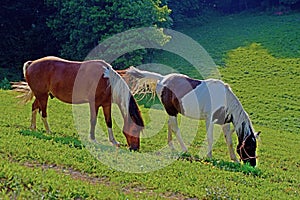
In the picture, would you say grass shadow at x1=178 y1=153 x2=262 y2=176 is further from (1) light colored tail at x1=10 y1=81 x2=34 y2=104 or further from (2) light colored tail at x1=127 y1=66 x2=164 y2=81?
(1) light colored tail at x1=10 y1=81 x2=34 y2=104

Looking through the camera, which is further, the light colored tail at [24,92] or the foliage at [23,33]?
the foliage at [23,33]

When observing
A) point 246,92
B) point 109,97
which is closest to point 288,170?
point 109,97

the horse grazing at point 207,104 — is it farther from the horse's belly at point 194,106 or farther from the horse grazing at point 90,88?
the horse grazing at point 90,88

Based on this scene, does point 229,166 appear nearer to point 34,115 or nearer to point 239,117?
point 239,117

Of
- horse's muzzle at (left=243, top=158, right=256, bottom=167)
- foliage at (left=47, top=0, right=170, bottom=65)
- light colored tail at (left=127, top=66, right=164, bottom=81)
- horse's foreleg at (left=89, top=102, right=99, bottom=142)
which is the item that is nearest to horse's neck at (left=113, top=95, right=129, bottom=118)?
horse's foreleg at (left=89, top=102, right=99, bottom=142)

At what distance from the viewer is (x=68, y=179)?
6.83 m

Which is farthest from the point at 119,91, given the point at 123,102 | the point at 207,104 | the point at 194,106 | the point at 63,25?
the point at 63,25

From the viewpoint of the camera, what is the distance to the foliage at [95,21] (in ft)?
104

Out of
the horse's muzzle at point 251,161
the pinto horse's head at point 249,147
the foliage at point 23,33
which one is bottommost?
the foliage at point 23,33

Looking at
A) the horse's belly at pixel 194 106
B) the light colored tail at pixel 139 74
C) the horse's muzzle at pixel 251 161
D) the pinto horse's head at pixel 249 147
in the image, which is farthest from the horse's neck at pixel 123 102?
the horse's muzzle at pixel 251 161

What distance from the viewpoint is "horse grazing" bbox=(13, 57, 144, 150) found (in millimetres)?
10781

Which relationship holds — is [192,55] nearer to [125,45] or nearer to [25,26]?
[125,45]

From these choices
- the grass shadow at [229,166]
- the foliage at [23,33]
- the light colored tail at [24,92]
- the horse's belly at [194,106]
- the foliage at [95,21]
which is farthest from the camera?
the foliage at [23,33]

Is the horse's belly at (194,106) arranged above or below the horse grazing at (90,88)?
below
